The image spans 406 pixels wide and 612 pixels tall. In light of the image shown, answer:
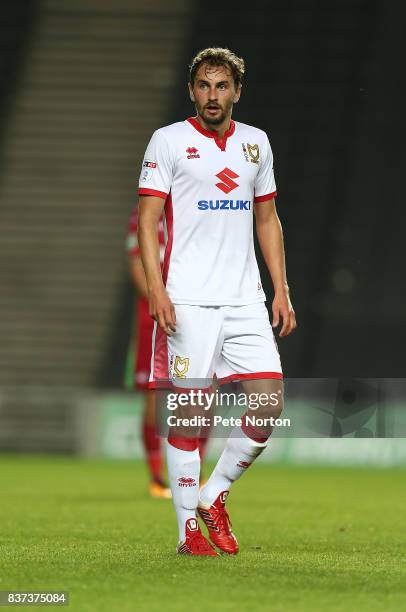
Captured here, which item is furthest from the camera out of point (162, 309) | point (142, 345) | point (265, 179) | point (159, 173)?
point (142, 345)

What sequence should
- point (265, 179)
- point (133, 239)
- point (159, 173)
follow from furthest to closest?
point (133, 239)
point (265, 179)
point (159, 173)

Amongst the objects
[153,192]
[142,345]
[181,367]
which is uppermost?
[153,192]

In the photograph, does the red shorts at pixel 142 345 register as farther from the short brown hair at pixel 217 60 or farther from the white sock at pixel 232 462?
the short brown hair at pixel 217 60

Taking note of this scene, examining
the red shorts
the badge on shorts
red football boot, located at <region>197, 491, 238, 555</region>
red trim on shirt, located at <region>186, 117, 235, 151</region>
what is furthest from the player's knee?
the red shorts

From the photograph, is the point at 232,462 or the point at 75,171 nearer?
the point at 232,462

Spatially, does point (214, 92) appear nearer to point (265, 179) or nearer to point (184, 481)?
point (265, 179)

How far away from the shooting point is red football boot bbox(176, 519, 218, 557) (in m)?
5.28

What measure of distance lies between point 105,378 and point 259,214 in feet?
35.1

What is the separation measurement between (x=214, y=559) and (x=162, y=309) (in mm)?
896

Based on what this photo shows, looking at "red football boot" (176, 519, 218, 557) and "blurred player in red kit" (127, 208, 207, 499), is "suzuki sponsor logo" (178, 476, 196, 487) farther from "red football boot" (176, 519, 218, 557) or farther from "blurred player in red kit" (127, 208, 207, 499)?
"blurred player in red kit" (127, 208, 207, 499)

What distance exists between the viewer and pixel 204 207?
5.26 m

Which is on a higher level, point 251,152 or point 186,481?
point 251,152

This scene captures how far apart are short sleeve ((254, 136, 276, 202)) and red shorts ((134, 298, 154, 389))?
391 centimetres

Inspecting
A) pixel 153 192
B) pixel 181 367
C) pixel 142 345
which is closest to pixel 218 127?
pixel 153 192
